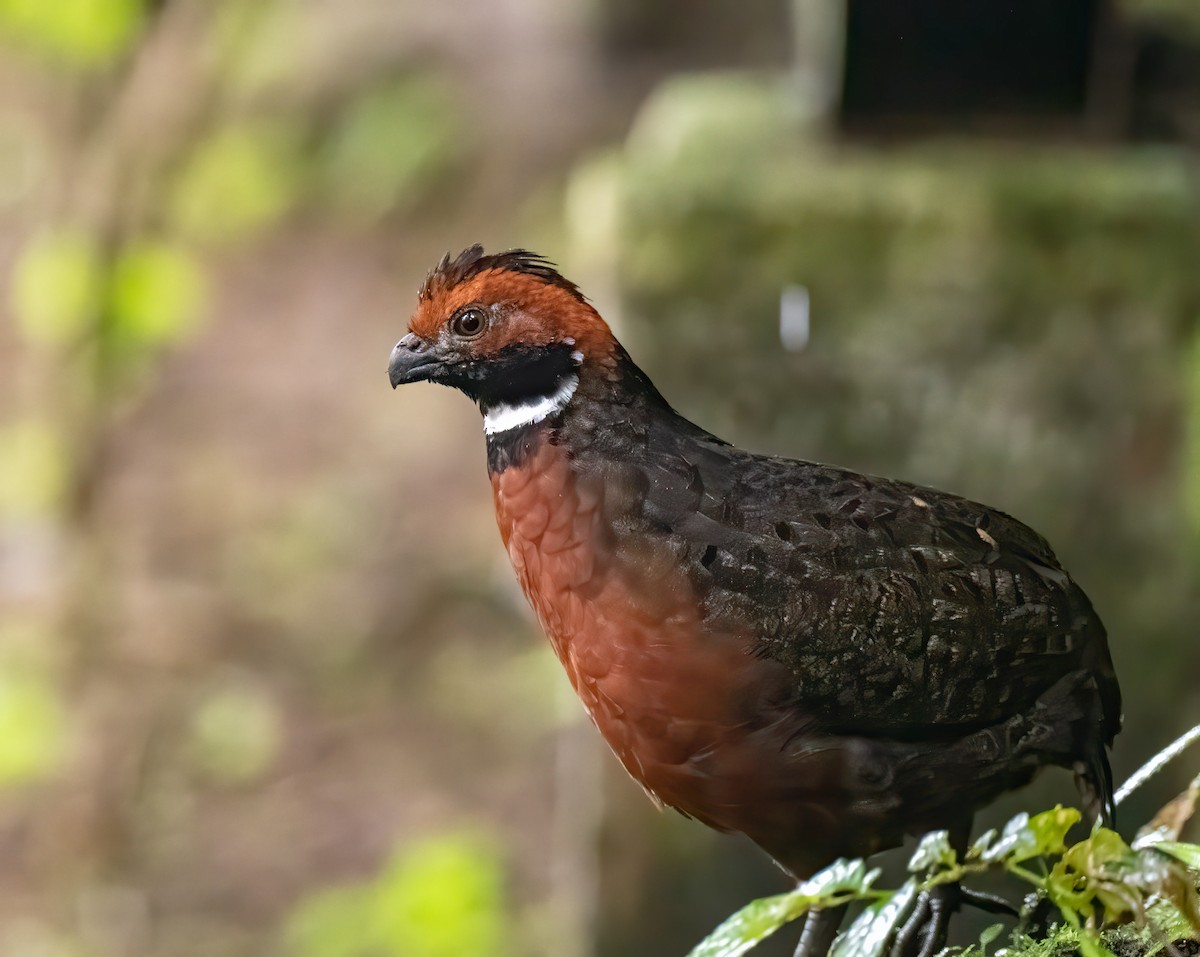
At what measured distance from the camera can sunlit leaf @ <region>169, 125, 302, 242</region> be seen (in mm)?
3879

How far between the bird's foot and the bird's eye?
2.48ft

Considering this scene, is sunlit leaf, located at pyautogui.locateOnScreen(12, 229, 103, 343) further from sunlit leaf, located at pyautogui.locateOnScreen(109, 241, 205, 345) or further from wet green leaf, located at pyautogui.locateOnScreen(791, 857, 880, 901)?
wet green leaf, located at pyautogui.locateOnScreen(791, 857, 880, 901)

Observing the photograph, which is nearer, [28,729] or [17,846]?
[28,729]

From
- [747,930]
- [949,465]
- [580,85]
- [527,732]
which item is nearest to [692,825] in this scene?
[949,465]

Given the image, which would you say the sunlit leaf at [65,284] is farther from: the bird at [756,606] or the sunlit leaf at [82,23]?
the bird at [756,606]

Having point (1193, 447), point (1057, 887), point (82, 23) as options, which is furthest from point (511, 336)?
point (82, 23)

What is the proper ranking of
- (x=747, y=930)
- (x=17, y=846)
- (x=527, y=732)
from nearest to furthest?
(x=747, y=930)
(x=17, y=846)
(x=527, y=732)

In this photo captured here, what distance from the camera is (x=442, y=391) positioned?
4.16 meters

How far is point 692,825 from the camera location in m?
2.13

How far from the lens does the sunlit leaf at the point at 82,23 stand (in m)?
2.89

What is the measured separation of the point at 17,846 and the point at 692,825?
220 centimetres

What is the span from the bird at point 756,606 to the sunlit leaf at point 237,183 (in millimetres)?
2883

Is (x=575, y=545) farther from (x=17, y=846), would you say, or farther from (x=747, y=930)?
(x=17, y=846)

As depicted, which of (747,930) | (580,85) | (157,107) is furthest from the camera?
(580,85)
